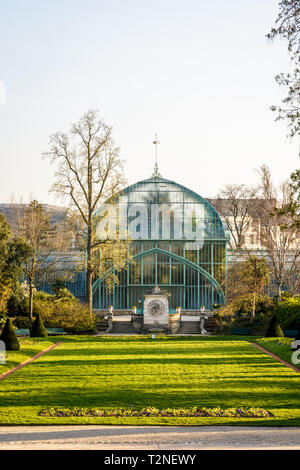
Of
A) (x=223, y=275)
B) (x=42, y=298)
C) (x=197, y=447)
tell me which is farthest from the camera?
(x=223, y=275)

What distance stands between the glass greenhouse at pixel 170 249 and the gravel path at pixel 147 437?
30808 mm

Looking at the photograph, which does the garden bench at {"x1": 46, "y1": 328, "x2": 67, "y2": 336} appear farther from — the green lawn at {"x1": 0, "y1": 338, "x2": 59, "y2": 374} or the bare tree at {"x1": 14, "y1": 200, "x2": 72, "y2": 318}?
the green lawn at {"x1": 0, "y1": 338, "x2": 59, "y2": 374}

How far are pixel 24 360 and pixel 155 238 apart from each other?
2326cm

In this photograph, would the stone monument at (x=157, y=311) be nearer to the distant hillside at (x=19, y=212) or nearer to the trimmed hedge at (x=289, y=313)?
the trimmed hedge at (x=289, y=313)

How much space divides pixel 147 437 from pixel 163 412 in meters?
2.06

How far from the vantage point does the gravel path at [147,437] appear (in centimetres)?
1052

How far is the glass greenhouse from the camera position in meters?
43.8

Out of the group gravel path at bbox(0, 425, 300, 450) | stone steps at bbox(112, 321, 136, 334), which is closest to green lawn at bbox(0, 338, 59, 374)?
stone steps at bbox(112, 321, 136, 334)

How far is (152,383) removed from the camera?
672 inches

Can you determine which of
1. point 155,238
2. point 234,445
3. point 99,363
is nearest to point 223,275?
point 155,238

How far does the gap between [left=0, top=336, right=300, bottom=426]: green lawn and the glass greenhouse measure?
17257mm

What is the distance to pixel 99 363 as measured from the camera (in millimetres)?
21531

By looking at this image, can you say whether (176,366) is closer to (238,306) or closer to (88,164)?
(238,306)

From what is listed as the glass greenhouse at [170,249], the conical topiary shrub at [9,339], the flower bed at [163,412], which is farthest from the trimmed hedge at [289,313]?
the flower bed at [163,412]
